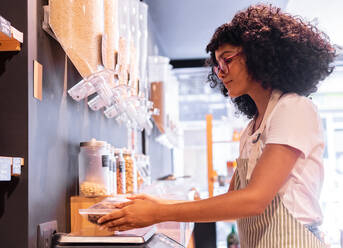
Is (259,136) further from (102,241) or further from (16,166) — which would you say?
(16,166)

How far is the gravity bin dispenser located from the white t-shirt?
2.15 ft

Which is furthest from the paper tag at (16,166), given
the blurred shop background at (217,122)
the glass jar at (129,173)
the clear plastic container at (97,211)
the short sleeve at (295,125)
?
the blurred shop background at (217,122)

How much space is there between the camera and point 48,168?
4.87 feet

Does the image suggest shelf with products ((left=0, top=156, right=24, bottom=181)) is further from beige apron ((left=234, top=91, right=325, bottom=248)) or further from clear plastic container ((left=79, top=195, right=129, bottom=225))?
beige apron ((left=234, top=91, right=325, bottom=248))

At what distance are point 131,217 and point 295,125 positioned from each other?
521 millimetres

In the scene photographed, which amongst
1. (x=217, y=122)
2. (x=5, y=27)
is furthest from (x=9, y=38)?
(x=217, y=122)

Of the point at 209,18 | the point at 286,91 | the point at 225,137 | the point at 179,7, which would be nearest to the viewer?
the point at 286,91

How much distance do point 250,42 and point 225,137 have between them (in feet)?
18.6

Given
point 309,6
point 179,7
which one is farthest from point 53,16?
point 309,6

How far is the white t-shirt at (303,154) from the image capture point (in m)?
1.26

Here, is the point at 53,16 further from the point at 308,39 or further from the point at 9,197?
the point at 308,39

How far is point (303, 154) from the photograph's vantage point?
1275mm

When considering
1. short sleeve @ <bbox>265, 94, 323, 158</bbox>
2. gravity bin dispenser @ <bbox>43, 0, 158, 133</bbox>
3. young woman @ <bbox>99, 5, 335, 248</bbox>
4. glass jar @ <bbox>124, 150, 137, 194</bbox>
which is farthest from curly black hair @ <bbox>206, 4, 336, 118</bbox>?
glass jar @ <bbox>124, 150, 137, 194</bbox>

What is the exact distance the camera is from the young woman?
1215mm
